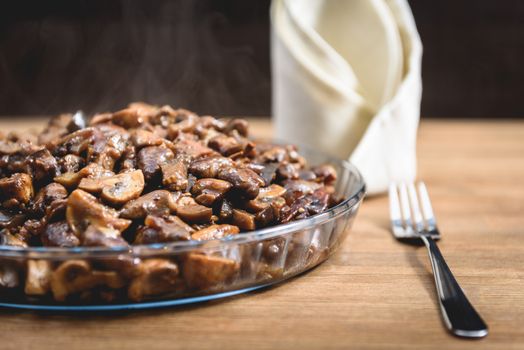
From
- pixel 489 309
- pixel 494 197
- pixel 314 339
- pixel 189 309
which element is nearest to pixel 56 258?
pixel 189 309

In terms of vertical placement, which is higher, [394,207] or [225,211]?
[225,211]

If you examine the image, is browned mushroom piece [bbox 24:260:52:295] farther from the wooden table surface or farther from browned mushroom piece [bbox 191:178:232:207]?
browned mushroom piece [bbox 191:178:232:207]

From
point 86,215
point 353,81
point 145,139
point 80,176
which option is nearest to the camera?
point 86,215

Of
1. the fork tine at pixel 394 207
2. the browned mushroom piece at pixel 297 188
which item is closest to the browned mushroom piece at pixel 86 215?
the browned mushroom piece at pixel 297 188

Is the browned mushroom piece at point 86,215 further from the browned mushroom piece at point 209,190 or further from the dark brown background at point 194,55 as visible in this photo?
the dark brown background at point 194,55

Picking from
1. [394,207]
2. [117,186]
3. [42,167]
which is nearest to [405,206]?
[394,207]

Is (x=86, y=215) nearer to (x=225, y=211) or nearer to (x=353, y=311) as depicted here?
(x=225, y=211)
